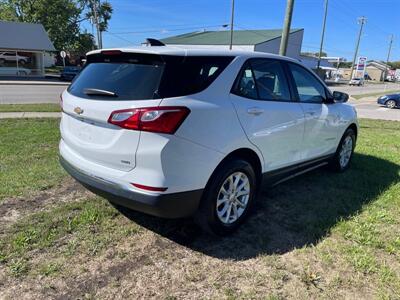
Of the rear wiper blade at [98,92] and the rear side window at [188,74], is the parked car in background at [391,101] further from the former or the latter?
the rear wiper blade at [98,92]

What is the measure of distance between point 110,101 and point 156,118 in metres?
0.48

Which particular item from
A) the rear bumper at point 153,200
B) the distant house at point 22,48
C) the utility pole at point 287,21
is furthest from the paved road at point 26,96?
the distant house at point 22,48

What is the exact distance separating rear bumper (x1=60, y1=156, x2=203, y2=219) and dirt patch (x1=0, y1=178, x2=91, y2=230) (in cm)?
110

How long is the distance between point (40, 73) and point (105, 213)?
3871 cm

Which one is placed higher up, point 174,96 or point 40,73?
point 174,96

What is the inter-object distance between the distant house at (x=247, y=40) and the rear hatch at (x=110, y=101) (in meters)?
45.0

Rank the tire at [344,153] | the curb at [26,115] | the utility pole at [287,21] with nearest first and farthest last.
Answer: the tire at [344,153] < the utility pole at [287,21] < the curb at [26,115]

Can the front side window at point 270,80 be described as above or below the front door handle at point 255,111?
above

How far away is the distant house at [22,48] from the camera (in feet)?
117

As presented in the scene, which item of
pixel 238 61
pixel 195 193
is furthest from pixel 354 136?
pixel 195 193

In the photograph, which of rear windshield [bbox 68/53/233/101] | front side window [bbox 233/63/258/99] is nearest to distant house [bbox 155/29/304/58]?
front side window [bbox 233/63/258/99]

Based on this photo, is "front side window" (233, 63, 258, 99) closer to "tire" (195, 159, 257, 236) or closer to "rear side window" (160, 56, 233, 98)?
"rear side window" (160, 56, 233, 98)

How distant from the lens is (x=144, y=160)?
→ 287cm

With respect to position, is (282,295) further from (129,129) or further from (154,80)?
(154,80)
